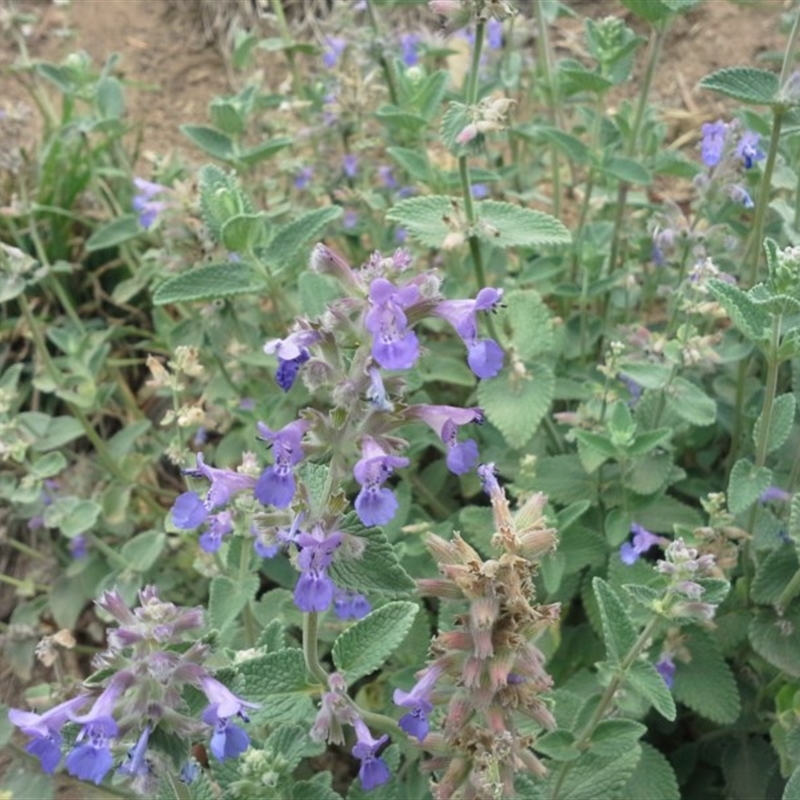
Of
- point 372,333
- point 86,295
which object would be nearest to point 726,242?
point 372,333

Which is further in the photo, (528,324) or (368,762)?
(528,324)

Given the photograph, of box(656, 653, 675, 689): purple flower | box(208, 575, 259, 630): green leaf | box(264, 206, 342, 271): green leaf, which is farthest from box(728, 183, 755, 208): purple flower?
box(208, 575, 259, 630): green leaf

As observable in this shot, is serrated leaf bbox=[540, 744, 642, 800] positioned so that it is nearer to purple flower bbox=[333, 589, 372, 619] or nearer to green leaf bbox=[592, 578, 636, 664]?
green leaf bbox=[592, 578, 636, 664]

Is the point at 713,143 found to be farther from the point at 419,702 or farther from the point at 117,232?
the point at 117,232

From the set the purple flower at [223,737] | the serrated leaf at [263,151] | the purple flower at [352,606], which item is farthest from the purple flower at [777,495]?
the serrated leaf at [263,151]

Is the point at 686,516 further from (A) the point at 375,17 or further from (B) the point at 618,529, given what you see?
(A) the point at 375,17

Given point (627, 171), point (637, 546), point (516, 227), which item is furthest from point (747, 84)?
point (637, 546)

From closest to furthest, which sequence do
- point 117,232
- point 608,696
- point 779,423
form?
1. point 608,696
2. point 779,423
3. point 117,232
